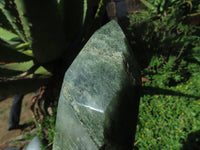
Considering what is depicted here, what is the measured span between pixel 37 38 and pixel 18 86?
0.41 metres

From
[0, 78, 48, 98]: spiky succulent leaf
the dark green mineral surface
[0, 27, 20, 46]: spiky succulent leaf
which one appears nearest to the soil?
[0, 78, 48, 98]: spiky succulent leaf

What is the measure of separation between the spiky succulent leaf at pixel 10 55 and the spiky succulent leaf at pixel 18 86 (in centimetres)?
22

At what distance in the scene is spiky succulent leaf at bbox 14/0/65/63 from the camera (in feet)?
2.96

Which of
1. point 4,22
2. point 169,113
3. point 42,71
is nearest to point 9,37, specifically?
point 4,22

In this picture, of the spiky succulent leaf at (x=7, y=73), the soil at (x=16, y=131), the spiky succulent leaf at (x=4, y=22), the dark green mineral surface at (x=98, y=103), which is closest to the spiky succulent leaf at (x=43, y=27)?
the spiky succulent leaf at (x=7, y=73)

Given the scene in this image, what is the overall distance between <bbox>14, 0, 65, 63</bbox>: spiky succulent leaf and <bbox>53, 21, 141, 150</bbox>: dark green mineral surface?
0.67 m

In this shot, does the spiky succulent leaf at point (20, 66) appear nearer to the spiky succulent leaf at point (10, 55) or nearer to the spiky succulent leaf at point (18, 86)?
the spiky succulent leaf at point (10, 55)

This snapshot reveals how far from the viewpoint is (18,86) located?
3.75ft

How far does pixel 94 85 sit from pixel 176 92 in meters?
1.99

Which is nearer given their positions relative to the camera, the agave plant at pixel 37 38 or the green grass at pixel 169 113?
the agave plant at pixel 37 38

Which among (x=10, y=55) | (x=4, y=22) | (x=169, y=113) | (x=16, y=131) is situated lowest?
(x=16, y=131)

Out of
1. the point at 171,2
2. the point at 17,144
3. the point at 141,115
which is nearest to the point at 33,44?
the point at 141,115

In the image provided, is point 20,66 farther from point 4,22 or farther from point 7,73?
point 4,22

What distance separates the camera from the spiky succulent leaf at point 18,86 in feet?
3.52
